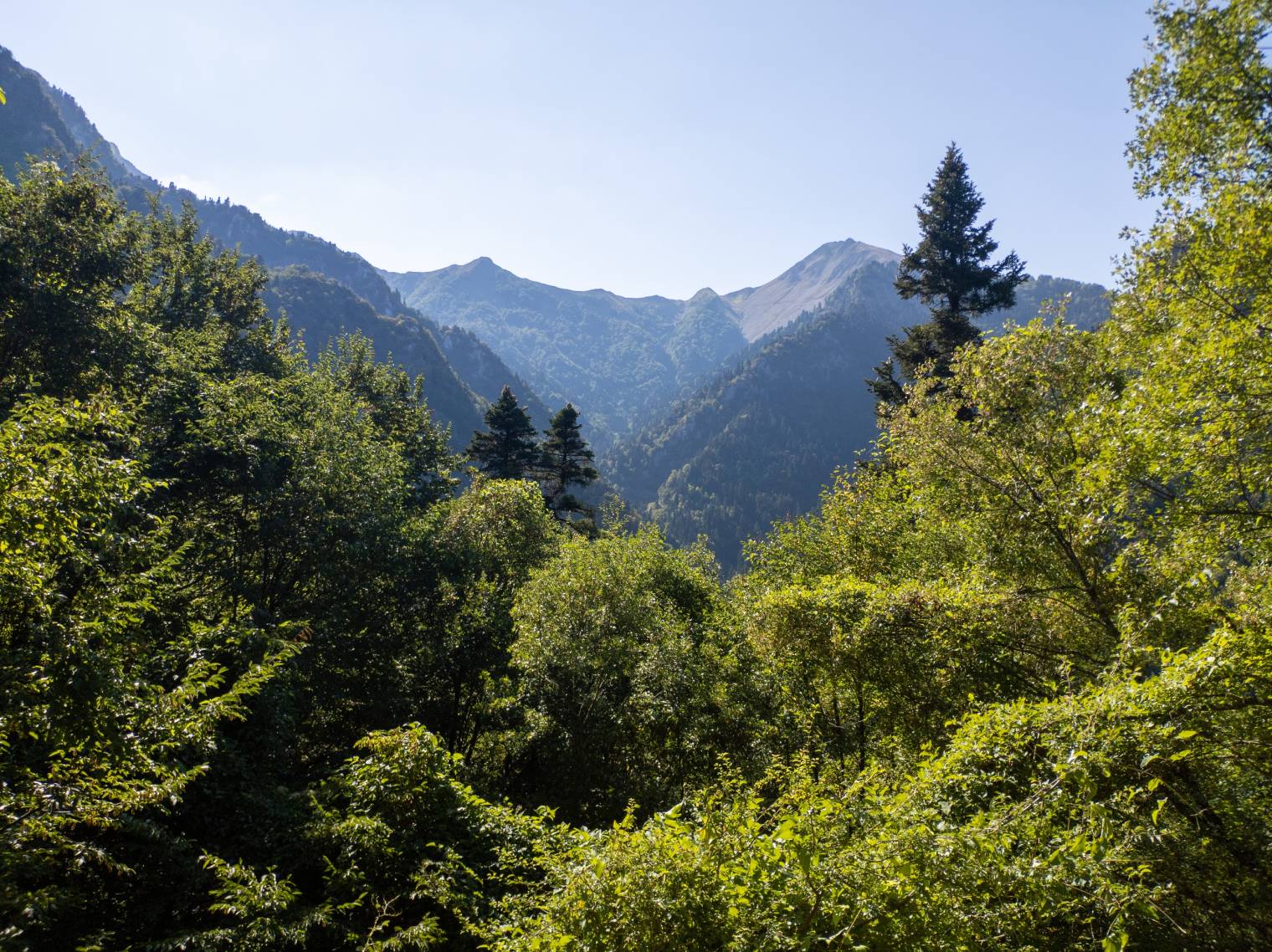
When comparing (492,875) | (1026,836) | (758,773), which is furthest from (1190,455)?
(492,875)

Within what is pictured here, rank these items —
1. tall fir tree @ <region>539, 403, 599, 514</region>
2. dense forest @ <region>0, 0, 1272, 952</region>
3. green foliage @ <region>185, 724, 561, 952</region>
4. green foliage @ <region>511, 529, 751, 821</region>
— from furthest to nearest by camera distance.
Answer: tall fir tree @ <region>539, 403, 599, 514</region> < green foliage @ <region>511, 529, 751, 821</region> < green foliage @ <region>185, 724, 561, 952</region> < dense forest @ <region>0, 0, 1272, 952</region>

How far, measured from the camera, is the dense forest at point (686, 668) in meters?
5.54

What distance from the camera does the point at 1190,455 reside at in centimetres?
757

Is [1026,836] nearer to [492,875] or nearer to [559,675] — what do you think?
[492,875]

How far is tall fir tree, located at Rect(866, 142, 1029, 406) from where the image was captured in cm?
2831

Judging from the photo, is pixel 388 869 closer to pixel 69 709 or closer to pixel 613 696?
pixel 69 709

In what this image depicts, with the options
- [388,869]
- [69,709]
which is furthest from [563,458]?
[69,709]

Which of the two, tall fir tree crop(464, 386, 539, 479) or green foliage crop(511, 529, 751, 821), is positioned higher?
tall fir tree crop(464, 386, 539, 479)

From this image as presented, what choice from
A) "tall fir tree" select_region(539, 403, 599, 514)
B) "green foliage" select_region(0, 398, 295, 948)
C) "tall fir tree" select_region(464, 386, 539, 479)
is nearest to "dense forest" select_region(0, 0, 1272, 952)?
"green foliage" select_region(0, 398, 295, 948)

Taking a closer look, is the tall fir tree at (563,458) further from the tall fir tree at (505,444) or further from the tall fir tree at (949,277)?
the tall fir tree at (949,277)

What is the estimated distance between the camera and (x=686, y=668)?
13.9 meters

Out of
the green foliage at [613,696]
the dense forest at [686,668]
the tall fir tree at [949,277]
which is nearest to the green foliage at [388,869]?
the dense forest at [686,668]

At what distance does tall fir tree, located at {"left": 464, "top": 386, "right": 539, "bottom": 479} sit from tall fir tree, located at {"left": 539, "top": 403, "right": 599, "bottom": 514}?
108 cm

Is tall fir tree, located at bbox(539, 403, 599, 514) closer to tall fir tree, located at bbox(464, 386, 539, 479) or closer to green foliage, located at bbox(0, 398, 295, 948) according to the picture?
tall fir tree, located at bbox(464, 386, 539, 479)
